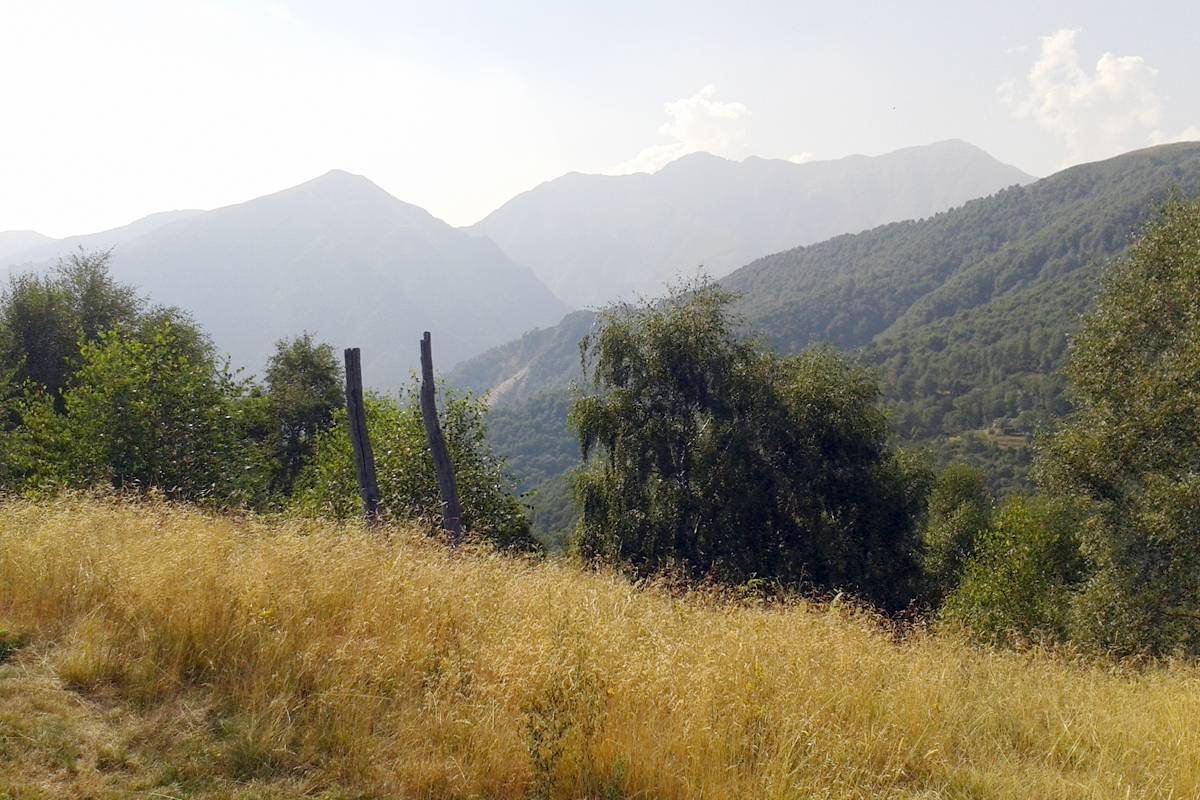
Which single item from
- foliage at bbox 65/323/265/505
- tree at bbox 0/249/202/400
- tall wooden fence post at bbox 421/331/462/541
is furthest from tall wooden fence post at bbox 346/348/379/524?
tree at bbox 0/249/202/400

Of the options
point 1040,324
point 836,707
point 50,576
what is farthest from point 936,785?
point 1040,324

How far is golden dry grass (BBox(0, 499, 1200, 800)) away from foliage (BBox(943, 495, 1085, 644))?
19.5 m

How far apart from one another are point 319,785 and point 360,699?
629mm

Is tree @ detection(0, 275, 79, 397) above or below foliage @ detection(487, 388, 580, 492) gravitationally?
above

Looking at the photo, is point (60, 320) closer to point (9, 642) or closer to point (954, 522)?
point (9, 642)

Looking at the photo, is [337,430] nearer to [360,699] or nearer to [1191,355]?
[360,699]

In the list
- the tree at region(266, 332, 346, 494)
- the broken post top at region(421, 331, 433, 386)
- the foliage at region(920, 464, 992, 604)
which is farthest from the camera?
the foliage at region(920, 464, 992, 604)

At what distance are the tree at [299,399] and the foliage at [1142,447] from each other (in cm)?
2569

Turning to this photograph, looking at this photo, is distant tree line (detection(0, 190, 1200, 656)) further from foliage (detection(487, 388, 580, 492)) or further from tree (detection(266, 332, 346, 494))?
foliage (detection(487, 388, 580, 492))

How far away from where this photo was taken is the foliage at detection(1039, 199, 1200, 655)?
12.7 meters

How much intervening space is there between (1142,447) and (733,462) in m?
8.17

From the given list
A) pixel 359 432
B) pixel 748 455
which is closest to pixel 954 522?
pixel 748 455

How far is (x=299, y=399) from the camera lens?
29.6 m

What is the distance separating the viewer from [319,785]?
3.53 metres
